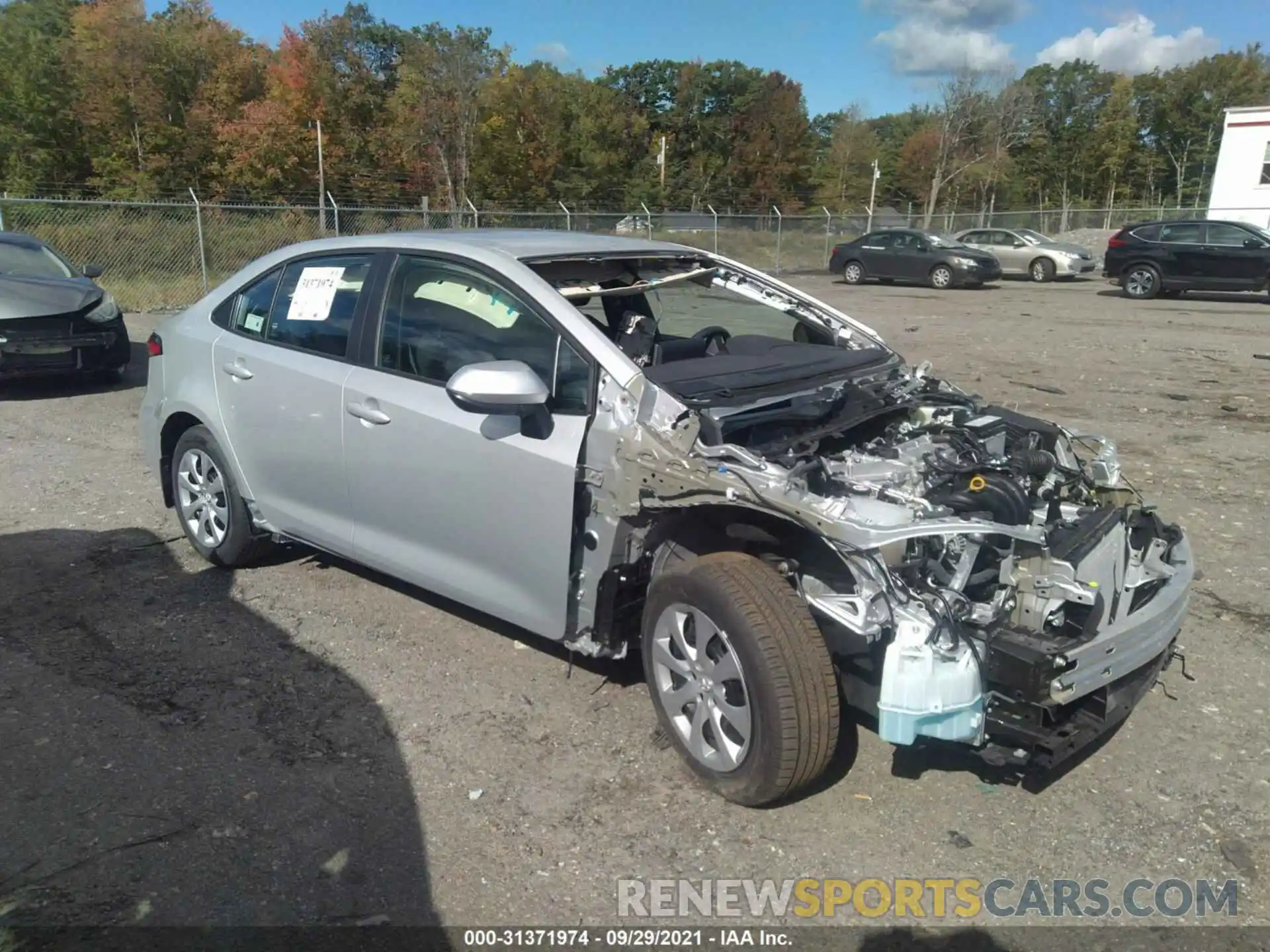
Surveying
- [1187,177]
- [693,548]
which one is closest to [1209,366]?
[693,548]

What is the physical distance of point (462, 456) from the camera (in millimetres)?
3703

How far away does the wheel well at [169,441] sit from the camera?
5152 millimetres

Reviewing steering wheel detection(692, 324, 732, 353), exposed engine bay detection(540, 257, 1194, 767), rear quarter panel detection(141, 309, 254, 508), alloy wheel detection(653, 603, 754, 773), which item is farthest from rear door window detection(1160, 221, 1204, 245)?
alloy wheel detection(653, 603, 754, 773)

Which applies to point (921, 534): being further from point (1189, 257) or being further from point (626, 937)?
point (1189, 257)

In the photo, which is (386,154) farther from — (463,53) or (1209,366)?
(1209,366)

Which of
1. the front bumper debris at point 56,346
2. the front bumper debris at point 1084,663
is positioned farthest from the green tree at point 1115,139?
the front bumper debris at point 1084,663

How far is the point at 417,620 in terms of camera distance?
15.0ft

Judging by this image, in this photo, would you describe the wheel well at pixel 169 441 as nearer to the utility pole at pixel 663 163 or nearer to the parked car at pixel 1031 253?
the parked car at pixel 1031 253

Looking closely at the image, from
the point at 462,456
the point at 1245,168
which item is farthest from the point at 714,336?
the point at 1245,168

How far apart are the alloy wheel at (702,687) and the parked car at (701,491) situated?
11 millimetres

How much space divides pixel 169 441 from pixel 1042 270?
25.7 meters

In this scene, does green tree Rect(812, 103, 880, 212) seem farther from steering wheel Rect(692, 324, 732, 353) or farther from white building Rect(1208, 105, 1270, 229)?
steering wheel Rect(692, 324, 732, 353)

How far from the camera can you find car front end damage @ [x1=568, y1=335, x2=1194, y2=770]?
284 cm

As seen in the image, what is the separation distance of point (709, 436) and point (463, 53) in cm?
4600
